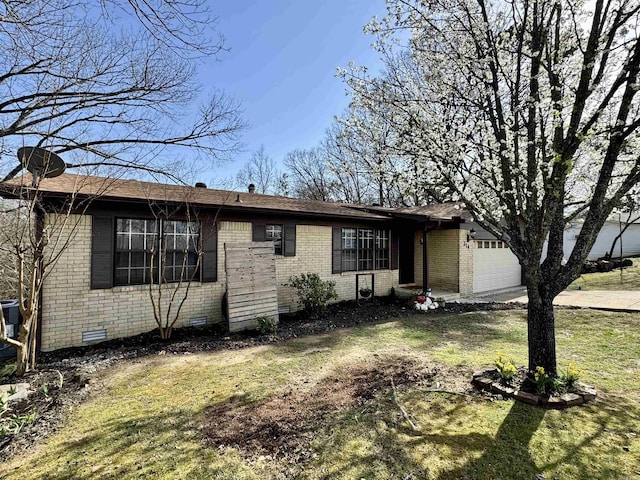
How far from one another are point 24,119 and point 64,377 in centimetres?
496

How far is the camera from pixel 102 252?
6.50 m

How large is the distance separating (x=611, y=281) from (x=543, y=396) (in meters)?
14.2

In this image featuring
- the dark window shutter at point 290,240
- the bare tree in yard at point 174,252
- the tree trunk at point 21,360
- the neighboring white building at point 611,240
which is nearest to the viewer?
the tree trunk at point 21,360

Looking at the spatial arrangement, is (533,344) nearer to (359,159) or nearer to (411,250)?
(359,159)

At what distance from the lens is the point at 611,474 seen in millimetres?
2570

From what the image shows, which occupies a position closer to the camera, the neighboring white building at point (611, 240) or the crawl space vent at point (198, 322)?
the crawl space vent at point (198, 322)

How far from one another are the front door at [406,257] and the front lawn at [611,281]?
642 centimetres

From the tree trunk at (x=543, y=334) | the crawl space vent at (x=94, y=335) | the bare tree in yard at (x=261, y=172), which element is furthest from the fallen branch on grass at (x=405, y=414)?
the bare tree in yard at (x=261, y=172)

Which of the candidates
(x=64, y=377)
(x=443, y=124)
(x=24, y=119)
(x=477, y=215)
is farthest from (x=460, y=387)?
(x=24, y=119)

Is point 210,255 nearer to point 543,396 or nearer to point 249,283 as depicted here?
point 249,283

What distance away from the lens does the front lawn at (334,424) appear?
272 cm

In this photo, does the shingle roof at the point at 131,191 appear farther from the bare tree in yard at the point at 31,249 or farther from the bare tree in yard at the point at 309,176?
the bare tree in yard at the point at 309,176

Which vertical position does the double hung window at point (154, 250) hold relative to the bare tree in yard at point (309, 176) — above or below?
below

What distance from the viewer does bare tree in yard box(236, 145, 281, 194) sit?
1190 inches
